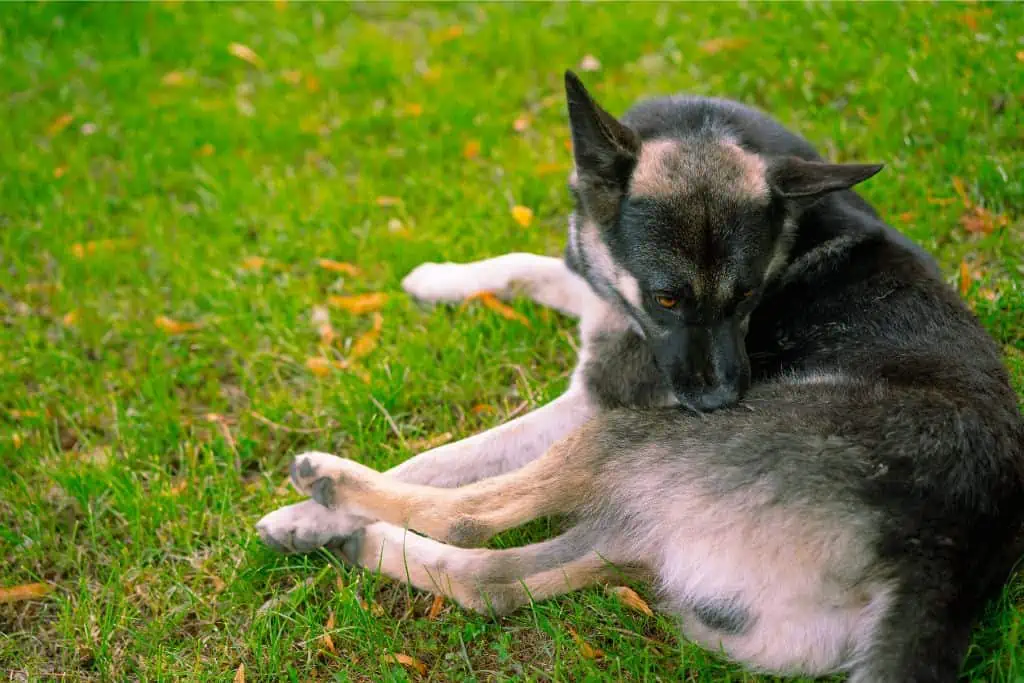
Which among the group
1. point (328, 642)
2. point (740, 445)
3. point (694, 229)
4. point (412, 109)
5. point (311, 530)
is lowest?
point (328, 642)

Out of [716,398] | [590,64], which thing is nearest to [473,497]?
[716,398]

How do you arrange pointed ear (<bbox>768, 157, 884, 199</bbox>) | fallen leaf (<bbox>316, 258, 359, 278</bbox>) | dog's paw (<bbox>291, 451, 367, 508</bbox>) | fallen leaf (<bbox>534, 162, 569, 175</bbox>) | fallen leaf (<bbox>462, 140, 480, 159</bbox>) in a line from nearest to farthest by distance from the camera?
pointed ear (<bbox>768, 157, 884, 199</bbox>) < dog's paw (<bbox>291, 451, 367, 508</bbox>) < fallen leaf (<bbox>316, 258, 359, 278</bbox>) < fallen leaf (<bbox>534, 162, 569, 175</bbox>) < fallen leaf (<bbox>462, 140, 480, 159</bbox>)

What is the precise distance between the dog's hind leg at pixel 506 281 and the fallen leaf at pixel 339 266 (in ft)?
1.29

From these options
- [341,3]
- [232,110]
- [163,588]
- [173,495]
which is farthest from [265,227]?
[341,3]

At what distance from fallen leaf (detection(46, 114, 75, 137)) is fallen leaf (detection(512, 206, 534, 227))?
3423 mm

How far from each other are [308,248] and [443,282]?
3.22 ft

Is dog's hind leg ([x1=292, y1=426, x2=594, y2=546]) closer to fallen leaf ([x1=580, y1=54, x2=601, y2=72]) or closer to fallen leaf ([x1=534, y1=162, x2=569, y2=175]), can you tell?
fallen leaf ([x1=534, y1=162, x2=569, y2=175])

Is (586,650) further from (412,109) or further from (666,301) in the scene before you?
(412,109)

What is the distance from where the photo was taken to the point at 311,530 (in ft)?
10.5

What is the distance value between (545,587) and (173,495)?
163cm

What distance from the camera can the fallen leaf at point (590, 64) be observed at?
5746 millimetres

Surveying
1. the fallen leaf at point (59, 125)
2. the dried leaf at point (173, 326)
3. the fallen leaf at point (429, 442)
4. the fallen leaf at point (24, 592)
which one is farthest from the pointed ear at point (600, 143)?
the fallen leaf at point (59, 125)

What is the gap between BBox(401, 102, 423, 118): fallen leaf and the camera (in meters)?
5.63

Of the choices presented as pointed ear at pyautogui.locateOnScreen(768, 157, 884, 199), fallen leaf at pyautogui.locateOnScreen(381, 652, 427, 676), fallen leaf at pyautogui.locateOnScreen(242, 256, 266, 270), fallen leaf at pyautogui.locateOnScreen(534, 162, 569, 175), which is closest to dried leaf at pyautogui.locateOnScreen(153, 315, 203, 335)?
fallen leaf at pyautogui.locateOnScreen(242, 256, 266, 270)
